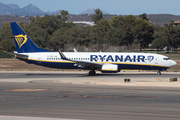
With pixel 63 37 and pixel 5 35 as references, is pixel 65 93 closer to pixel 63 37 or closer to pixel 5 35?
pixel 5 35

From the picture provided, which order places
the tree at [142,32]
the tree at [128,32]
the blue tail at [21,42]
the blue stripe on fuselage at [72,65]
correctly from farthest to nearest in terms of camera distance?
the tree at [142,32] → the tree at [128,32] → the blue tail at [21,42] → the blue stripe on fuselage at [72,65]

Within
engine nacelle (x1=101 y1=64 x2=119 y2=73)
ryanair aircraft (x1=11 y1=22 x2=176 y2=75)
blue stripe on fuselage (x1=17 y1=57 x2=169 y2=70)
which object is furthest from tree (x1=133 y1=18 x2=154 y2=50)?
engine nacelle (x1=101 y1=64 x2=119 y2=73)

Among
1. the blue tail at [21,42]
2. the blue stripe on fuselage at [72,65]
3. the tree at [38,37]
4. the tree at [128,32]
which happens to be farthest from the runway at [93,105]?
the tree at [38,37]

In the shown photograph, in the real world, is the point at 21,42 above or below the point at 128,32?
below

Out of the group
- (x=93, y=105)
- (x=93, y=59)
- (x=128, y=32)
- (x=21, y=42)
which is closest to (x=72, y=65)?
(x=93, y=59)

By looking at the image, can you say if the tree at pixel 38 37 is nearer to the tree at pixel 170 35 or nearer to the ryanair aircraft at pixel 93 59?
the tree at pixel 170 35

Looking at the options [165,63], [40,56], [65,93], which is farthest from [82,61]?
[65,93]

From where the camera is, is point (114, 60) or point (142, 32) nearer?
point (114, 60)

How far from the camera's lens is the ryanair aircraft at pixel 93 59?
4256cm

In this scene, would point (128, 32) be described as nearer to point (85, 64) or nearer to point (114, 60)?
point (114, 60)

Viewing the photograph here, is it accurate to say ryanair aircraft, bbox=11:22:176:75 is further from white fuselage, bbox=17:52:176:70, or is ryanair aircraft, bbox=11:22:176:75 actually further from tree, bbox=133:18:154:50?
tree, bbox=133:18:154:50

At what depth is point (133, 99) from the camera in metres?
21.0

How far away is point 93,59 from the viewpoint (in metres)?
43.7

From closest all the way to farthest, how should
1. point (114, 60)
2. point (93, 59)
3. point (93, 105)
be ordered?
point (93, 105)
point (114, 60)
point (93, 59)
